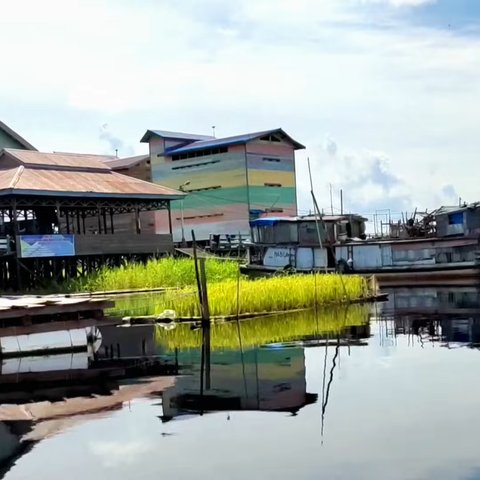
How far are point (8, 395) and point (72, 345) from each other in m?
3.99

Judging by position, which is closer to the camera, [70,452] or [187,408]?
[70,452]

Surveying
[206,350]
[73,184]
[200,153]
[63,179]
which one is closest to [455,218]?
[73,184]

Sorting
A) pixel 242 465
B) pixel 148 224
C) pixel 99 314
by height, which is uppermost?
pixel 148 224

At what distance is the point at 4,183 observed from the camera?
3014cm

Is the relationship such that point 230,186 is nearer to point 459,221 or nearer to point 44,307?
point 459,221

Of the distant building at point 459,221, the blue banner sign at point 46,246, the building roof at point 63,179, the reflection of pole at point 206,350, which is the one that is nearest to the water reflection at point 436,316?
the reflection of pole at point 206,350

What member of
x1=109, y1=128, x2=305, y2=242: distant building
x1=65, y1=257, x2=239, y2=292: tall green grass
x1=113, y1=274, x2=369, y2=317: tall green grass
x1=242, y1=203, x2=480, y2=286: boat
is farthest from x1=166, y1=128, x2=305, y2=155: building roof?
x1=113, y1=274, x2=369, y2=317: tall green grass

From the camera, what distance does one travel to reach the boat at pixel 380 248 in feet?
115

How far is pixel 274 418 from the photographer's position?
28.7 feet

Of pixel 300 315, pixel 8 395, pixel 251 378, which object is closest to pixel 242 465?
pixel 251 378

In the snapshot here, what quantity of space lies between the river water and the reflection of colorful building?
2 cm

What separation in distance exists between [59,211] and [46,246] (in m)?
1.86

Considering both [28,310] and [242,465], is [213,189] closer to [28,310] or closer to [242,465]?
[28,310]

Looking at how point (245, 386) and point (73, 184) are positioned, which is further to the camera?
point (73, 184)
